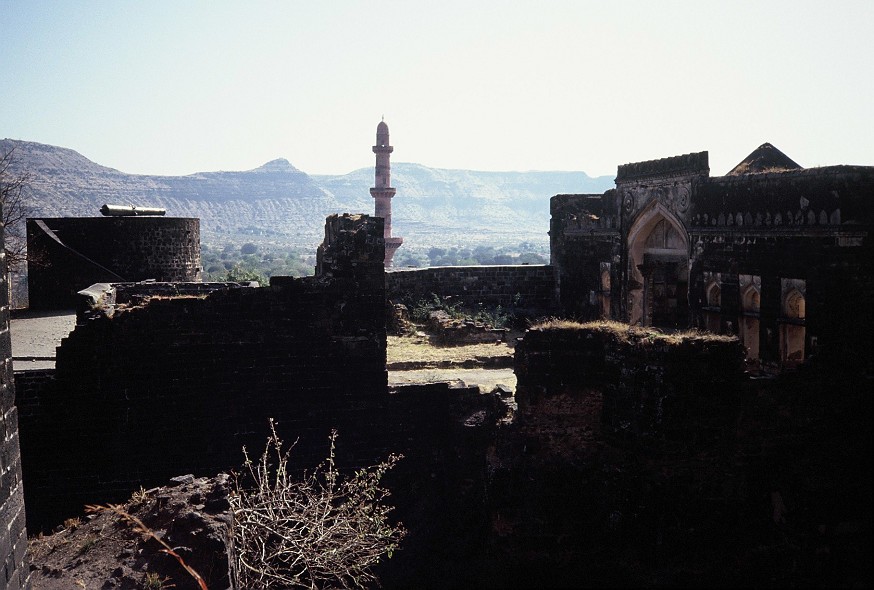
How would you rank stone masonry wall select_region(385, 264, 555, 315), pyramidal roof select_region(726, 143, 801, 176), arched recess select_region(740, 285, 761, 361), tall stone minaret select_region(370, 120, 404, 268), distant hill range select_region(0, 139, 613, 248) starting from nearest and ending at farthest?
arched recess select_region(740, 285, 761, 361), pyramidal roof select_region(726, 143, 801, 176), stone masonry wall select_region(385, 264, 555, 315), tall stone minaret select_region(370, 120, 404, 268), distant hill range select_region(0, 139, 613, 248)

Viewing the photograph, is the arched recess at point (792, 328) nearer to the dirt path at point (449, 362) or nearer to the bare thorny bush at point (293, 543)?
the dirt path at point (449, 362)

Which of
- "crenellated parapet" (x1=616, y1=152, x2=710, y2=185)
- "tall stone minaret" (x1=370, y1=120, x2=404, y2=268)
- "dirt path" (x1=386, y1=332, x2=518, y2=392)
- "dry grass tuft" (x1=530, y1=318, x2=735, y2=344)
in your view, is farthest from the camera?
"tall stone minaret" (x1=370, y1=120, x2=404, y2=268)

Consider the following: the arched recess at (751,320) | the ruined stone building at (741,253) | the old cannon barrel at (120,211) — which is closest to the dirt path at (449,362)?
the ruined stone building at (741,253)

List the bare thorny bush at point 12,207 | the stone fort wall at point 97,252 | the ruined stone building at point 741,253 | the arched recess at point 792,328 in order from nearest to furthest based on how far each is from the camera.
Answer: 1. the ruined stone building at point 741,253
2. the arched recess at point 792,328
3. the stone fort wall at point 97,252
4. the bare thorny bush at point 12,207

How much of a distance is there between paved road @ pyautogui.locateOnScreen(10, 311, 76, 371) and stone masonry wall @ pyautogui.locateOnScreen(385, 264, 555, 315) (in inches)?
272

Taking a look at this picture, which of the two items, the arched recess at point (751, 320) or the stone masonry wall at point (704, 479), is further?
the arched recess at point (751, 320)

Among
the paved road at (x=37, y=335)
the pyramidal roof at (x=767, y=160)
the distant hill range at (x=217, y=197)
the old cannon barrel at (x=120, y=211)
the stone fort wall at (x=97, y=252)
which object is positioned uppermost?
the distant hill range at (x=217, y=197)

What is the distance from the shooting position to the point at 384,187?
41094 mm

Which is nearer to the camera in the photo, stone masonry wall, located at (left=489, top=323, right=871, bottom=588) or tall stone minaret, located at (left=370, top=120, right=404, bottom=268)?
stone masonry wall, located at (left=489, top=323, right=871, bottom=588)

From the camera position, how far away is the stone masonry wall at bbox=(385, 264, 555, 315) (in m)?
18.9

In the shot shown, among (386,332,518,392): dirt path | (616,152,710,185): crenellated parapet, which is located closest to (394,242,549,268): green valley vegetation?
(386,332,518,392): dirt path

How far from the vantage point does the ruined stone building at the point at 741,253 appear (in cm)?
938

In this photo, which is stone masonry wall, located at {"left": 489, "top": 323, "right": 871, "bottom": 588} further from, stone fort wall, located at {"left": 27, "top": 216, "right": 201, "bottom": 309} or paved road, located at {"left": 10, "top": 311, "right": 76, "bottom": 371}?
stone fort wall, located at {"left": 27, "top": 216, "right": 201, "bottom": 309}

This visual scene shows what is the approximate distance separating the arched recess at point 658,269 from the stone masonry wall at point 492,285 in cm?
402
